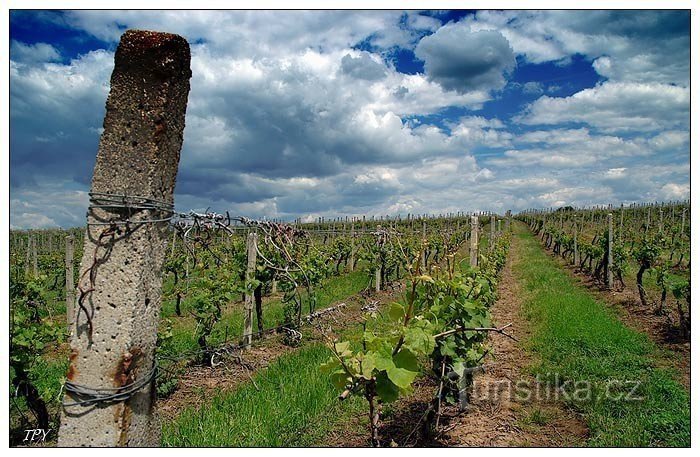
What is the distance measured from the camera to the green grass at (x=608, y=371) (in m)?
4.46

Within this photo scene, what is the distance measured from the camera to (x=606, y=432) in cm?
441

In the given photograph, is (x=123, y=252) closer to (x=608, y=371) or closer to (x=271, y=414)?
(x=271, y=414)

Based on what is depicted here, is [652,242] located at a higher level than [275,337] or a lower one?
higher

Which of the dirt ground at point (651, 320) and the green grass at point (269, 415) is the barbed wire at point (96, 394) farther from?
the dirt ground at point (651, 320)

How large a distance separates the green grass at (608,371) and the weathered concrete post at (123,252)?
4051mm

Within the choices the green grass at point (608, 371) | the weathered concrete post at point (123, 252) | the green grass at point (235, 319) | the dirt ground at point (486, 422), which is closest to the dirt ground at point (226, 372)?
the green grass at point (235, 319)

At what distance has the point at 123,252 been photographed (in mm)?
3010

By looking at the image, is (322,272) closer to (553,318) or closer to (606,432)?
(553,318)

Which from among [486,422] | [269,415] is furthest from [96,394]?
[486,422]

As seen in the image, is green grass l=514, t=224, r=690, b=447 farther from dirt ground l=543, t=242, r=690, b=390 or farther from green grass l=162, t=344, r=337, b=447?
green grass l=162, t=344, r=337, b=447

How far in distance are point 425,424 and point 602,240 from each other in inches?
533

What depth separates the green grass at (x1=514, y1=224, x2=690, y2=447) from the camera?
4457 mm

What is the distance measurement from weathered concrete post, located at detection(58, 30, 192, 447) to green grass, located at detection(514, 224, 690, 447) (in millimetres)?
4051

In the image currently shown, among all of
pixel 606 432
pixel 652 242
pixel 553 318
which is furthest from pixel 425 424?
pixel 652 242
